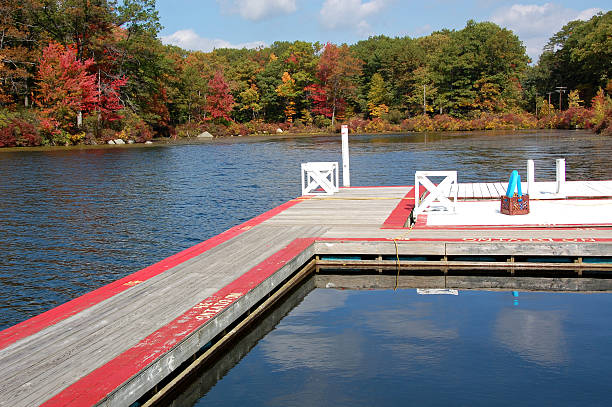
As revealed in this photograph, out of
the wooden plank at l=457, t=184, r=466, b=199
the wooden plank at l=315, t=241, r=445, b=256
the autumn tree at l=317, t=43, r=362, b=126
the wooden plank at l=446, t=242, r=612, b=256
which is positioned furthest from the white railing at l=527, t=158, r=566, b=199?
the autumn tree at l=317, t=43, r=362, b=126

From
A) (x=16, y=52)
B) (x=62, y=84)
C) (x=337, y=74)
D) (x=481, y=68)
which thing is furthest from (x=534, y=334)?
(x=337, y=74)

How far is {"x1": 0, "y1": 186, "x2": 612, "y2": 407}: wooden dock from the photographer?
4.88 m

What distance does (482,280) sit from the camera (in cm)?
917

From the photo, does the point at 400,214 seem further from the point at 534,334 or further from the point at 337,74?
the point at 337,74

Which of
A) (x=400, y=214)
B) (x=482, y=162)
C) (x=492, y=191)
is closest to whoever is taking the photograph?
(x=400, y=214)

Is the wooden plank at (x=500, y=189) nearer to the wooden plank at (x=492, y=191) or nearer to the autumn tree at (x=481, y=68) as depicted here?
the wooden plank at (x=492, y=191)

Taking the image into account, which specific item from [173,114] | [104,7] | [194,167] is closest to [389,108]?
[173,114]

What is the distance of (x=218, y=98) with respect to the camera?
77.4 metres

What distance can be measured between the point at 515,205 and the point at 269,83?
7667 centimetres

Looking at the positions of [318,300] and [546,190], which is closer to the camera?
[318,300]

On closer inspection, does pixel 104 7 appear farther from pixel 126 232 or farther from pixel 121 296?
pixel 121 296

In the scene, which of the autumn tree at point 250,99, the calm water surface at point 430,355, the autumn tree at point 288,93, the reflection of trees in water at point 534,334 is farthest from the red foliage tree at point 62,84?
the reflection of trees in water at point 534,334

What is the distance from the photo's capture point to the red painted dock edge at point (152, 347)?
4469 millimetres

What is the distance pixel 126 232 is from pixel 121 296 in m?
6.70
